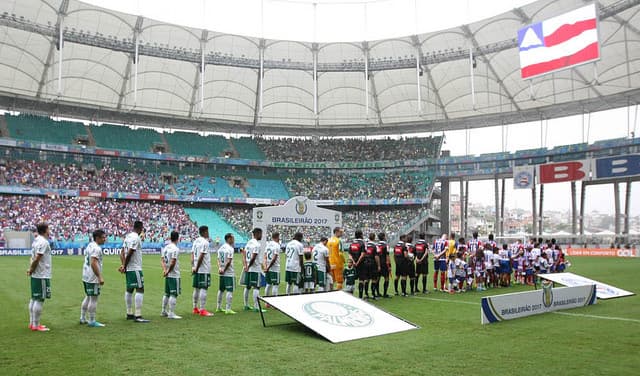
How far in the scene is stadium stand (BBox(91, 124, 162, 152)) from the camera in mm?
55375

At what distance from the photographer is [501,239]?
5228 centimetres

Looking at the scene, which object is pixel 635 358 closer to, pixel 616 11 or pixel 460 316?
pixel 460 316

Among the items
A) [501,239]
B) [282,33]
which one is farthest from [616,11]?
[282,33]

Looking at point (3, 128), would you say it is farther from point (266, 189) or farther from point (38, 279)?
point (38, 279)

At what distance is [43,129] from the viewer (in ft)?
170

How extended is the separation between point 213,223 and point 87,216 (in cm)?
1264

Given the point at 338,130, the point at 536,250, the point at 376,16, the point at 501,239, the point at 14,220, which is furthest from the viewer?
the point at 338,130

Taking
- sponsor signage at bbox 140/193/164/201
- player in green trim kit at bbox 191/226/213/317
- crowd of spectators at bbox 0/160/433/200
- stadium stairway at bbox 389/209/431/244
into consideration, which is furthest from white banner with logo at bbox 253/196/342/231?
crowd of spectators at bbox 0/160/433/200

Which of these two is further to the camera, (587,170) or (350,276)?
(587,170)

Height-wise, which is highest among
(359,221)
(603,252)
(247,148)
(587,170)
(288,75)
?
(288,75)

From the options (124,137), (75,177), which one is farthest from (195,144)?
(75,177)

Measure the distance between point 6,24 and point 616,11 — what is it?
Answer: 148ft

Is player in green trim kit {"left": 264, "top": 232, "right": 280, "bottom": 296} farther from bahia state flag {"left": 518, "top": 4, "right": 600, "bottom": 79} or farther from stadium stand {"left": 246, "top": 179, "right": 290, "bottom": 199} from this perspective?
stadium stand {"left": 246, "top": 179, "right": 290, "bottom": 199}

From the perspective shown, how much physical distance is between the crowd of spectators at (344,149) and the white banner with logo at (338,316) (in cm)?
5392
